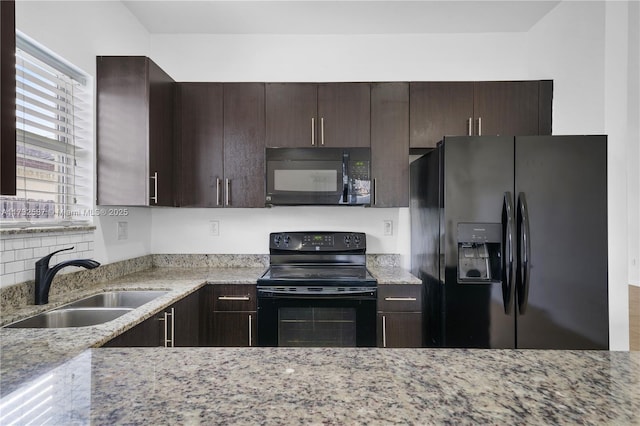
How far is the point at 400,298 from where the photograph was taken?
2414mm

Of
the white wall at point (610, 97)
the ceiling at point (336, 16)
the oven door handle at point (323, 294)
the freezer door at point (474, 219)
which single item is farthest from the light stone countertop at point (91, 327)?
the ceiling at point (336, 16)

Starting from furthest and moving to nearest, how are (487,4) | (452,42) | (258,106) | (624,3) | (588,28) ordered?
(452,42), (258,106), (487,4), (588,28), (624,3)

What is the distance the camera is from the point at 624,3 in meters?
2.22

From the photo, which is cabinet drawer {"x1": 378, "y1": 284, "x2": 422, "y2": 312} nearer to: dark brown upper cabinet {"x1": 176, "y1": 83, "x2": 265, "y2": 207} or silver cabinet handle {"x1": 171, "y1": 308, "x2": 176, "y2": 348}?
dark brown upper cabinet {"x1": 176, "y1": 83, "x2": 265, "y2": 207}

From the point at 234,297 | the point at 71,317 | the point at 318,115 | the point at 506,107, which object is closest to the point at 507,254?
the point at 506,107

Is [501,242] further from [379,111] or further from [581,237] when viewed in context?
[379,111]

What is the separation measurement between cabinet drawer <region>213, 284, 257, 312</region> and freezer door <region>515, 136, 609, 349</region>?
1.62 metres

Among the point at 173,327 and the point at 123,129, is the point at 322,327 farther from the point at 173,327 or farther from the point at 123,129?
the point at 123,129

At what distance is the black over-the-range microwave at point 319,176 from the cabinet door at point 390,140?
0.08m

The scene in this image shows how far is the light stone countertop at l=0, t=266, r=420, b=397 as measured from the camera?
35.6 inches

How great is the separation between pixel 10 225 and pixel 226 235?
5.03 ft

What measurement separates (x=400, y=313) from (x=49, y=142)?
2255 mm

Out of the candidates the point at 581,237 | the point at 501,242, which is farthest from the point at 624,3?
the point at 501,242

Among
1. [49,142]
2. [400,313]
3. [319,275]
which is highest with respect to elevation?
[49,142]
